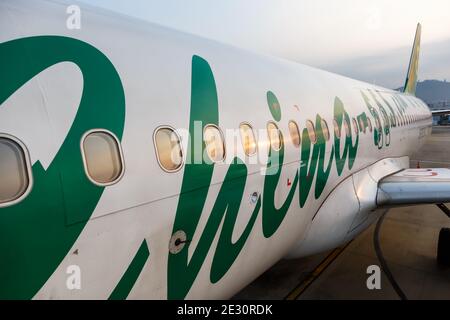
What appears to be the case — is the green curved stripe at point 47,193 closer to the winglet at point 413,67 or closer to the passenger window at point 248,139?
the passenger window at point 248,139

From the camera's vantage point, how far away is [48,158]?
6.31 ft

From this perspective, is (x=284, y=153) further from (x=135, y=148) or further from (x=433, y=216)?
(x=433, y=216)

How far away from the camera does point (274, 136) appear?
4.04 metres

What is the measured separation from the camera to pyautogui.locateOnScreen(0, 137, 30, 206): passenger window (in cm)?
179

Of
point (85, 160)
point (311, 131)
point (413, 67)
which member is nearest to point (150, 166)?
point (85, 160)

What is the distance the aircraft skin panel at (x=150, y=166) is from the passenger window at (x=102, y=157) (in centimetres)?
5

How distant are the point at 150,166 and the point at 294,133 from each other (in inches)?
103

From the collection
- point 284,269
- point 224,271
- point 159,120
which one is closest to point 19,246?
point 159,120

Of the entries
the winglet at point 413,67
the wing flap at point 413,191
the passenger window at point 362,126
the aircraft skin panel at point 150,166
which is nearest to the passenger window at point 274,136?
the aircraft skin panel at point 150,166

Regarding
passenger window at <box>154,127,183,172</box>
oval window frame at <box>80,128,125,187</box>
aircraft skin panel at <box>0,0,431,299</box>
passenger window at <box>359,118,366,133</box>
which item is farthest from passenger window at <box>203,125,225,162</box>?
passenger window at <box>359,118,366,133</box>

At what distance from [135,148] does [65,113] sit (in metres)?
0.56

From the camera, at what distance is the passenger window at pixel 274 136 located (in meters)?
3.96

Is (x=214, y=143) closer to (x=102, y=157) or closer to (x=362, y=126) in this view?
(x=102, y=157)

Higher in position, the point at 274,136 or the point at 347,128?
the point at 347,128
